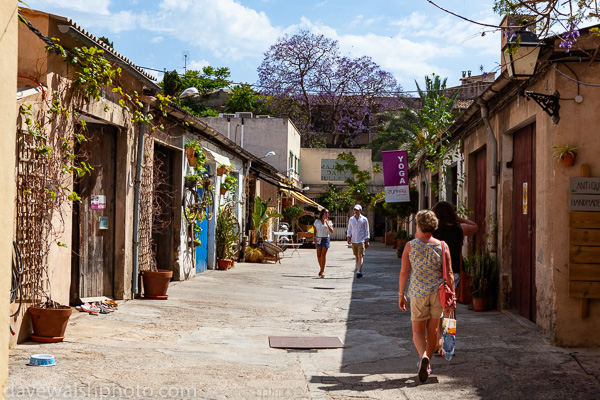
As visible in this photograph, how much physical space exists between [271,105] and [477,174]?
102 ft

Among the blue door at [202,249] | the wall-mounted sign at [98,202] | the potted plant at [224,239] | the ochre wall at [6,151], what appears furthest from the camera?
the potted plant at [224,239]

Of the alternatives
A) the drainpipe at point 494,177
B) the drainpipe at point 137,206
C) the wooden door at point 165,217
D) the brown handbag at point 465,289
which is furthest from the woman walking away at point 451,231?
the wooden door at point 165,217

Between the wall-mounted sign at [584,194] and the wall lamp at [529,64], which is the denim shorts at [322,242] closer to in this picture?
the wall lamp at [529,64]

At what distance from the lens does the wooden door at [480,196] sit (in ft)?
41.7

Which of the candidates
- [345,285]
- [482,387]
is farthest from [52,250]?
[345,285]

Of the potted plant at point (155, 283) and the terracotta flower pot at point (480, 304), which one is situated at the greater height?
the potted plant at point (155, 283)

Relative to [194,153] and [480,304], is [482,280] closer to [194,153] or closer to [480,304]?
[480,304]

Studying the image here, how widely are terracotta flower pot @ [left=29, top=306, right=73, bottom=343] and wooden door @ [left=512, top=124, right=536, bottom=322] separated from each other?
6.01 meters

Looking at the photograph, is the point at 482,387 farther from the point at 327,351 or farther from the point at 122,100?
the point at 122,100

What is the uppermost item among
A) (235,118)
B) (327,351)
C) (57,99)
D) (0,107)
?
(235,118)

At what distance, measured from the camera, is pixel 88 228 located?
10031mm

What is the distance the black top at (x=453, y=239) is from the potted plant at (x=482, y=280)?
10.4ft

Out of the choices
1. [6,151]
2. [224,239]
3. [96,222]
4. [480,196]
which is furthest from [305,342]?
[224,239]

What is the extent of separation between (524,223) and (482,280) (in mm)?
1399
